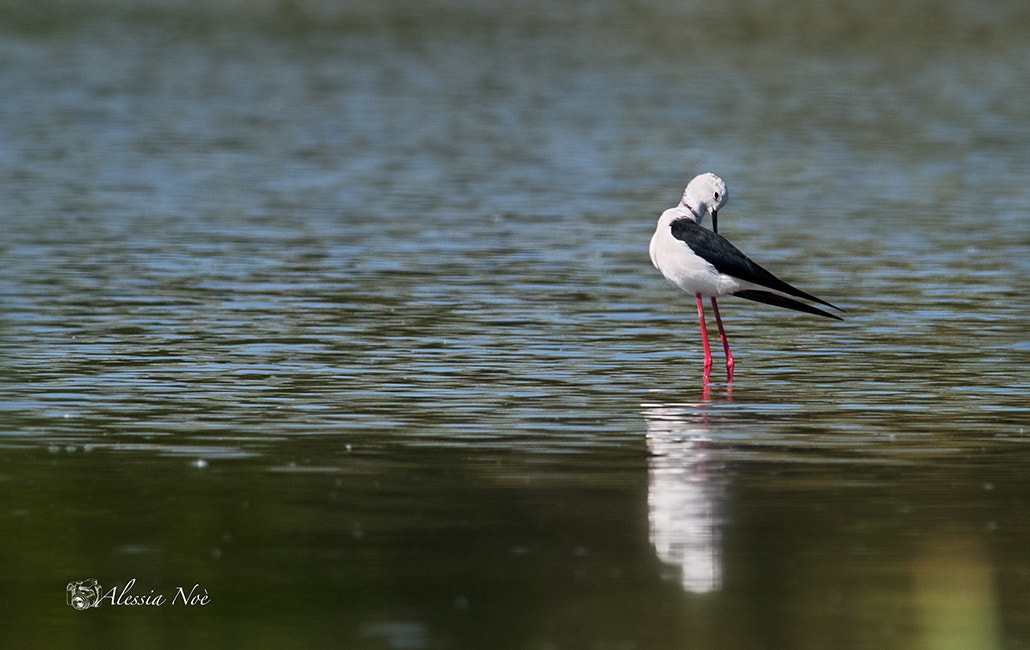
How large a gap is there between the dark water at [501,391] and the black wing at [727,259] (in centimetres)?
63

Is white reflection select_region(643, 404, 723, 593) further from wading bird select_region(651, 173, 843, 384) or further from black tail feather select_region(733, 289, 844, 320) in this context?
black tail feather select_region(733, 289, 844, 320)

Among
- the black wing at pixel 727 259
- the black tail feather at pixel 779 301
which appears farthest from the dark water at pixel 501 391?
the black wing at pixel 727 259

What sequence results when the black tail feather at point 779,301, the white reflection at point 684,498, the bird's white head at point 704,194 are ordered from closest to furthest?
the white reflection at point 684,498 < the black tail feather at point 779,301 < the bird's white head at point 704,194

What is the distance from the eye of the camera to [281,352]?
1584 cm

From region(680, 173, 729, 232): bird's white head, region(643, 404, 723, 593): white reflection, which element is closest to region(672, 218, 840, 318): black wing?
region(680, 173, 729, 232): bird's white head

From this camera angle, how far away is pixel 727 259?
595 inches
